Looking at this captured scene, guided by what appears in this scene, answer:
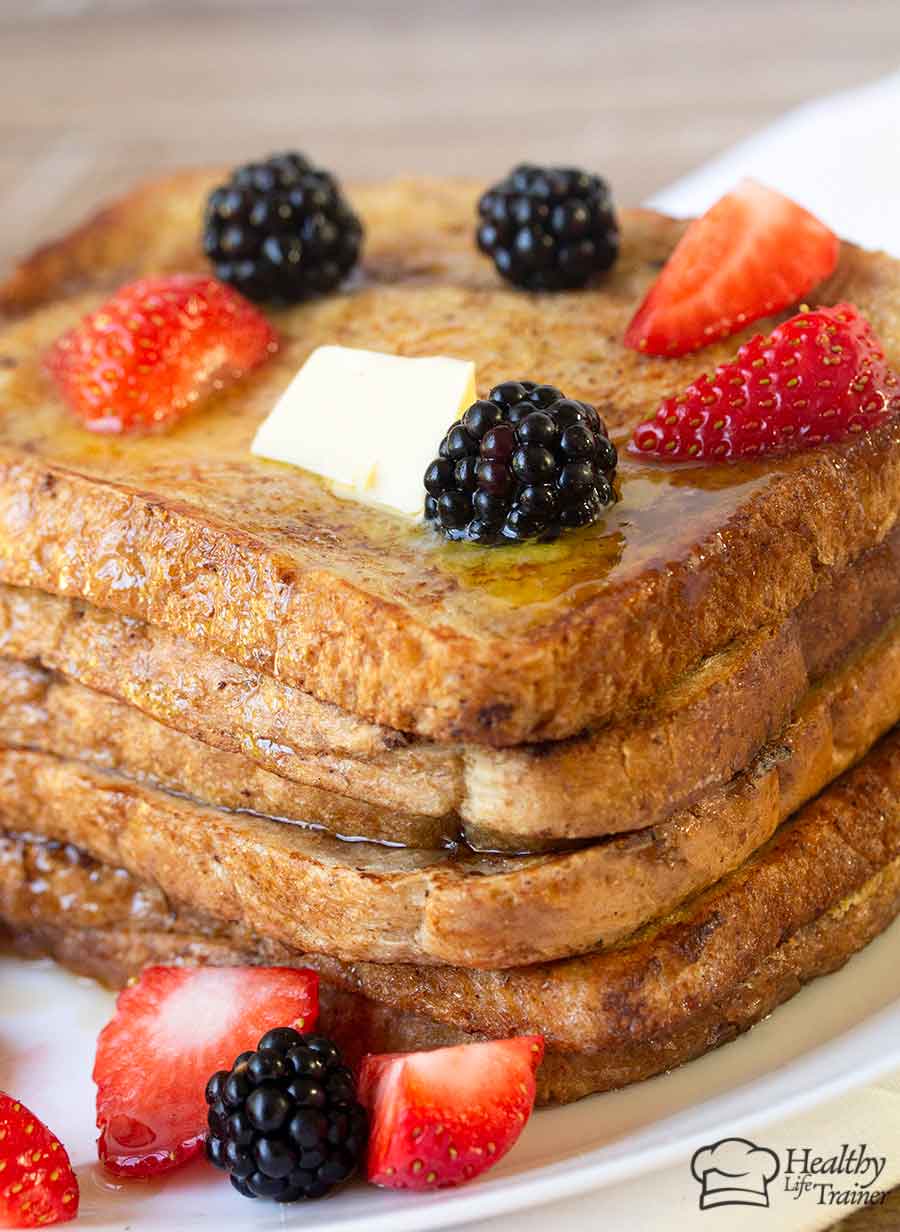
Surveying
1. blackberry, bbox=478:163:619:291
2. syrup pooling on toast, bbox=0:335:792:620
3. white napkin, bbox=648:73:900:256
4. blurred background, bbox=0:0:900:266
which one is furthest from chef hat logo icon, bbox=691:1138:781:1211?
blurred background, bbox=0:0:900:266

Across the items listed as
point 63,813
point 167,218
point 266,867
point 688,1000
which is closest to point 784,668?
point 688,1000

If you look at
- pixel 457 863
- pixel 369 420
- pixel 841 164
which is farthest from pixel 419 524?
pixel 841 164

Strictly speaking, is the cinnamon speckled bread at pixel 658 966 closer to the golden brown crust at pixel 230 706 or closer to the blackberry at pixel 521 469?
the golden brown crust at pixel 230 706

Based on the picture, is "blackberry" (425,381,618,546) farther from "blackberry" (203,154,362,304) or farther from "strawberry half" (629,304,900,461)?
"blackberry" (203,154,362,304)

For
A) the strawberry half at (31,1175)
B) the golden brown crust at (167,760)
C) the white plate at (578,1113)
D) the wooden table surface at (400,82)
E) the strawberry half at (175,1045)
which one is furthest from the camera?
the wooden table surface at (400,82)

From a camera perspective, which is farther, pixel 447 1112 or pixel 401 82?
pixel 401 82

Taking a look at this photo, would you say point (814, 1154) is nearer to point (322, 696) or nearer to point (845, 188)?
point (322, 696)

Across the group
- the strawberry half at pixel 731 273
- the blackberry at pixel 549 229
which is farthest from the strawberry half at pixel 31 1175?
the blackberry at pixel 549 229

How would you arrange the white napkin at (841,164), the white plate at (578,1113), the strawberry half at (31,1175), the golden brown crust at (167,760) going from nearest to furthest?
the white plate at (578,1113)
the strawberry half at (31,1175)
the golden brown crust at (167,760)
the white napkin at (841,164)

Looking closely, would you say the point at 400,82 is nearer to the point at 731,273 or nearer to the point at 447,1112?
the point at 731,273
